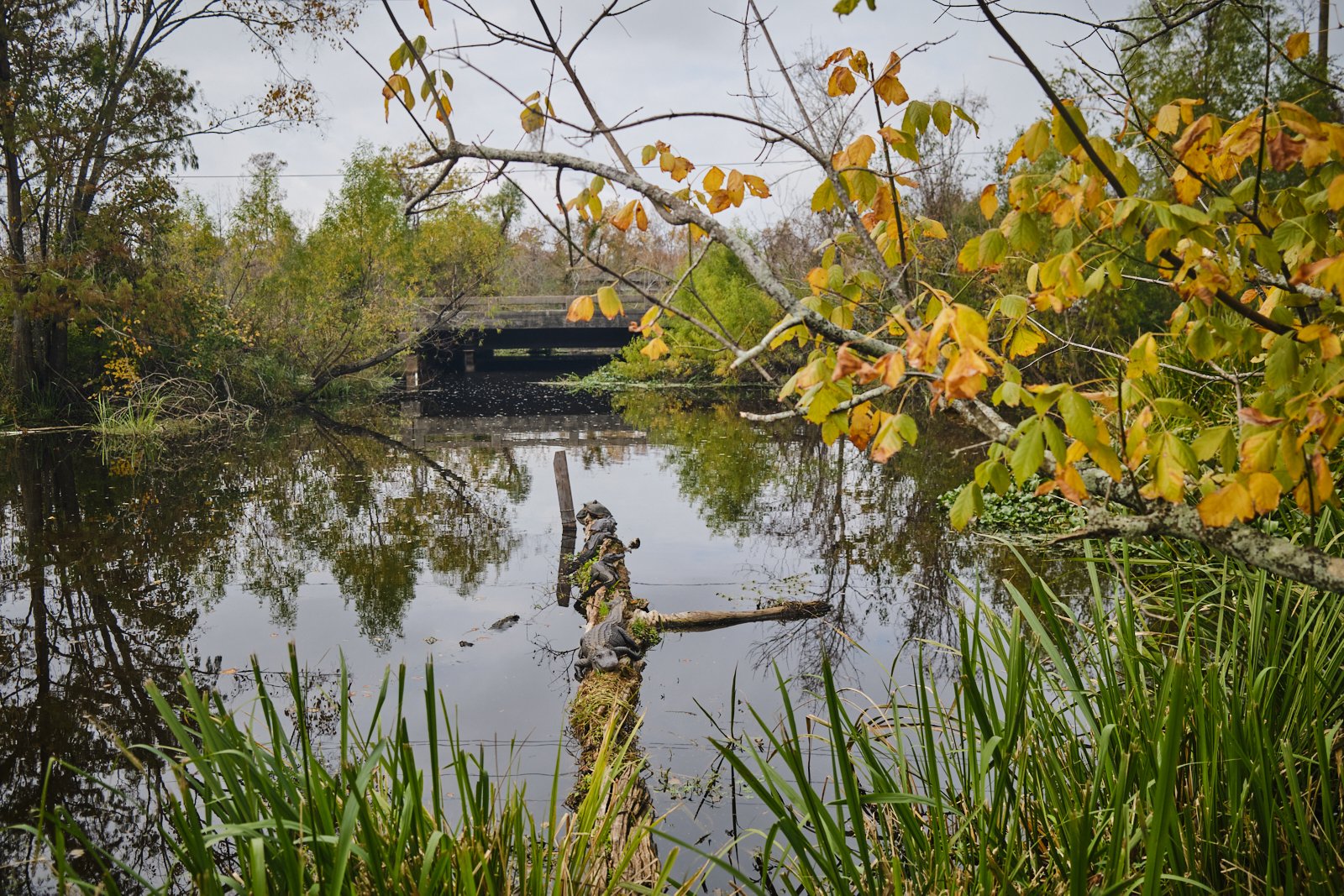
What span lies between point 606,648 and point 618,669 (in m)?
0.18

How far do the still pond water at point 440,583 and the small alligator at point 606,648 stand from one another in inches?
7.6

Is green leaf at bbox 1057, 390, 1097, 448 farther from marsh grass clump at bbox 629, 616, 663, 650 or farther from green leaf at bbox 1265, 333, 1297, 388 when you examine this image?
marsh grass clump at bbox 629, 616, 663, 650

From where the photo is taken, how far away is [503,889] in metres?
2.24

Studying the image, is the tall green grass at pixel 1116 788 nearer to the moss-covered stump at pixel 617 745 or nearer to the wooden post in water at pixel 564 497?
A: the moss-covered stump at pixel 617 745

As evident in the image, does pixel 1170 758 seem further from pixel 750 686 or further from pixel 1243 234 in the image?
pixel 750 686

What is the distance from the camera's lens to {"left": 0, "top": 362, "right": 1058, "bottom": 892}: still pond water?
187 inches

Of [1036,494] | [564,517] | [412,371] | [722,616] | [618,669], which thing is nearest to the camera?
[1036,494]

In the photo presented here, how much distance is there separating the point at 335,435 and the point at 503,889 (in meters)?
14.8

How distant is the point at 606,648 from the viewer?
5.53 meters

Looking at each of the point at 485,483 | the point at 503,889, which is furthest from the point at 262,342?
the point at 503,889

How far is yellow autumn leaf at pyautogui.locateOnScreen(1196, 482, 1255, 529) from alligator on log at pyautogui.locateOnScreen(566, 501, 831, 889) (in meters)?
1.39

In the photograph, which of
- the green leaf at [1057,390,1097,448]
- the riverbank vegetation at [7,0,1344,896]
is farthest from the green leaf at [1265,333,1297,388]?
the green leaf at [1057,390,1097,448]

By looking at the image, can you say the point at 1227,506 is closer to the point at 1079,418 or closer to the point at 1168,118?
the point at 1079,418

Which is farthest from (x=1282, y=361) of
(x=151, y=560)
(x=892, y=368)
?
(x=151, y=560)
